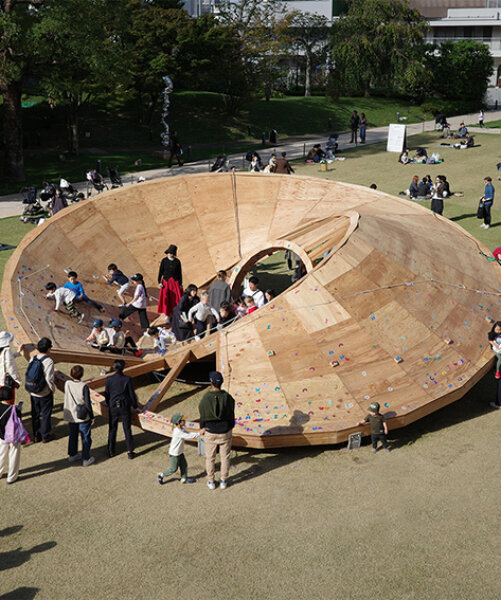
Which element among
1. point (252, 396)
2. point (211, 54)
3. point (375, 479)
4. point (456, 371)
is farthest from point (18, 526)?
point (211, 54)

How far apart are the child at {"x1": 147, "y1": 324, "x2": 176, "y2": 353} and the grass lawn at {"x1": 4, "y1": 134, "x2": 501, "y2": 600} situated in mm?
2852

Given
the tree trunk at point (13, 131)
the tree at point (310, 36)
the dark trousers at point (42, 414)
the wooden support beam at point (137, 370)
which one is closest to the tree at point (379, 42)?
the tree at point (310, 36)

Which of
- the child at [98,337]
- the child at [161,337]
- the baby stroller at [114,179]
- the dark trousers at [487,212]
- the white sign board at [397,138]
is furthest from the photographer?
the white sign board at [397,138]

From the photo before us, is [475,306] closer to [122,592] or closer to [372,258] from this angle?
[372,258]

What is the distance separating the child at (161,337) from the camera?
15203 millimetres

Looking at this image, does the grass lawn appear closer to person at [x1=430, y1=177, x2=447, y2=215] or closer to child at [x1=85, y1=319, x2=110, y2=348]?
child at [x1=85, y1=319, x2=110, y2=348]

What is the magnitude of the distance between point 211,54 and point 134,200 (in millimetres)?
32030

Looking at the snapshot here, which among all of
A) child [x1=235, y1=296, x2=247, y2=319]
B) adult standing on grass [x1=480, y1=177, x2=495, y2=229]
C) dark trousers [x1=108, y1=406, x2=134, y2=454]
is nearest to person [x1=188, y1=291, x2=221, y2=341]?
child [x1=235, y1=296, x2=247, y2=319]

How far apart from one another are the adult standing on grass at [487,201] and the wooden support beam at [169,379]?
50.1ft

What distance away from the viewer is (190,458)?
1185cm

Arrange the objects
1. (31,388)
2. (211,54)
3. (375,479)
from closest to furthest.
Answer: (375,479) < (31,388) < (211,54)

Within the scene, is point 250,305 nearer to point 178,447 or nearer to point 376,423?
point 376,423

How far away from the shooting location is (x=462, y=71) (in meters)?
60.9

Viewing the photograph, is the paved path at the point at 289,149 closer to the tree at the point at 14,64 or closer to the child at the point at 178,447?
the tree at the point at 14,64
